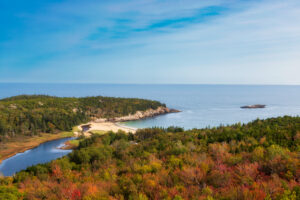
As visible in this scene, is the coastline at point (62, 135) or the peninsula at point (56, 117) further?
the peninsula at point (56, 117)

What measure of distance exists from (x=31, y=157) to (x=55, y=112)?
3767cm

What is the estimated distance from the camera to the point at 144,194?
7.83m

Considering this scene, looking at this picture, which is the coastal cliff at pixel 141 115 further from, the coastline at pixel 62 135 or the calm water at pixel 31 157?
the calm water at pixel 31 157

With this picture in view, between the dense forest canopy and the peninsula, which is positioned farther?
the dense forest canopy

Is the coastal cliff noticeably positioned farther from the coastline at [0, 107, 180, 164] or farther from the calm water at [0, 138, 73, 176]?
the calm water at [0, 138, 73, 176]

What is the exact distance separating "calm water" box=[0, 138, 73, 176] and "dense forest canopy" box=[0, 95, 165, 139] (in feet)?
48.7

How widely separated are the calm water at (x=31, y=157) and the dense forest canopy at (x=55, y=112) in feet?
48.7

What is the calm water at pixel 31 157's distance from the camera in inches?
1485

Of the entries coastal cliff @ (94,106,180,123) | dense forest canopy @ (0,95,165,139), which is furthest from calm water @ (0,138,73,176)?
coastal cliff @ (94,106,180,123)

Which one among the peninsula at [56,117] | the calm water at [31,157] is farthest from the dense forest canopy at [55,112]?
the calm water at [31,157]

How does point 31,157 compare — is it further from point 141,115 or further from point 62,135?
point 141,115

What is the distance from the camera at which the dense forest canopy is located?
214ft

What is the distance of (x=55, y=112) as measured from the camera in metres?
79.2

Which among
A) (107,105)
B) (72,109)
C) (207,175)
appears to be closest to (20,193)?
(207,175)
